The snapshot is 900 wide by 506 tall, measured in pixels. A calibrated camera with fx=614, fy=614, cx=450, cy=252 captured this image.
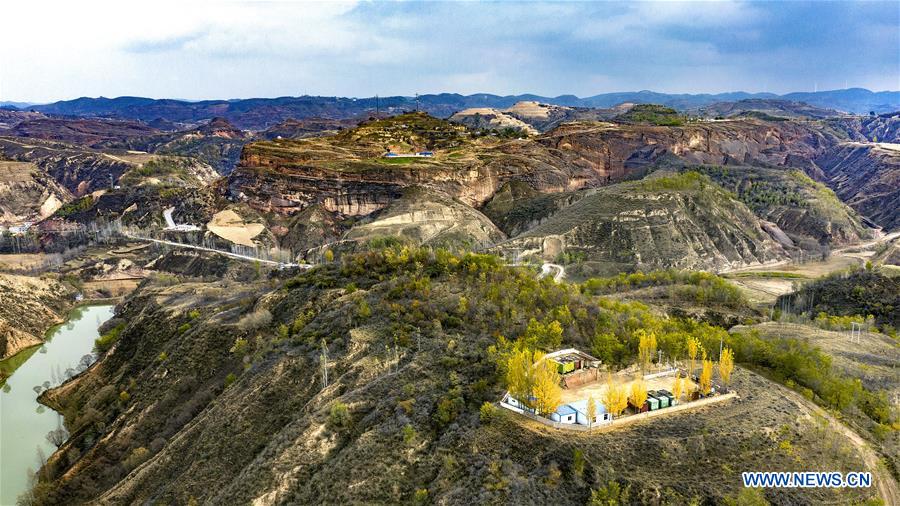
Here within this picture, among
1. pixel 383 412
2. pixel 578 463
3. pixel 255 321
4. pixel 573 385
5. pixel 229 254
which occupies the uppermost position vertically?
pixel 578 463

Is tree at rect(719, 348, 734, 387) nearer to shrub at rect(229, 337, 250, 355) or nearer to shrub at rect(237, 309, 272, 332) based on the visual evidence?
shrub at rect(229, 337, 250, 355)

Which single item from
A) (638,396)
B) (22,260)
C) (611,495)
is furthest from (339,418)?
(22,260)

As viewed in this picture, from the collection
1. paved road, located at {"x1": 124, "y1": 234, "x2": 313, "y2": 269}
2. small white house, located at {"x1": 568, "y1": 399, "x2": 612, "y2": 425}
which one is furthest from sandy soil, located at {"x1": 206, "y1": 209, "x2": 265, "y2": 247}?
small white house, located at {"x1": 568, "y1": 399, "x2": 612, "y2": 425}

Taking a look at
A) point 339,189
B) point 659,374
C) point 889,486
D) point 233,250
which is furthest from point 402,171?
point 889,486

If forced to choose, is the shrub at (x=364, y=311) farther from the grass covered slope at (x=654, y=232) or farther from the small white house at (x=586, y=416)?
the grass covered slope at (x=654, y=232)

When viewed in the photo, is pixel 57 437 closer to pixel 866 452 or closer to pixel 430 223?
pixel 866 452

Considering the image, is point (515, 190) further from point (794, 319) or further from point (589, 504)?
point (589, 504)

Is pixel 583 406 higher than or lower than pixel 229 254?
higher
